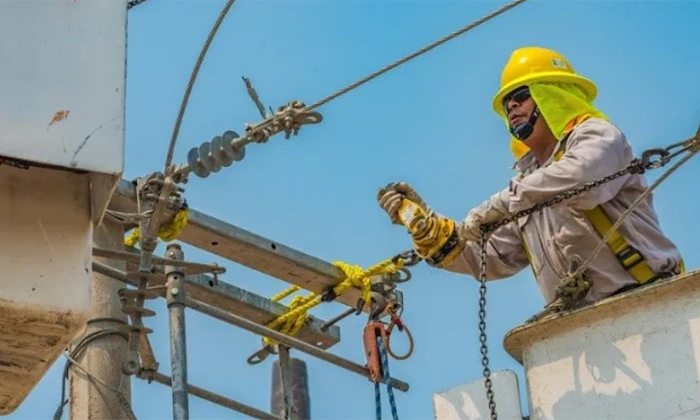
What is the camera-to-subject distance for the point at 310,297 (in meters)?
8.00

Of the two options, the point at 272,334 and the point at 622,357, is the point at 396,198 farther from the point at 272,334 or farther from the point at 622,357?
the point at 622,357

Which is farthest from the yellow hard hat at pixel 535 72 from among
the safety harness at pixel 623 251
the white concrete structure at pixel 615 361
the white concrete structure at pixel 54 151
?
the white concrete structure at pixel 54 151

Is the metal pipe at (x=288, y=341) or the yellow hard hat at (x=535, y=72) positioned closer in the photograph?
the metal pipe at (x=288, y=341)

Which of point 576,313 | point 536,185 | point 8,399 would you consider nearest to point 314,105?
point 536,185

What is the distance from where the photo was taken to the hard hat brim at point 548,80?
295 inches

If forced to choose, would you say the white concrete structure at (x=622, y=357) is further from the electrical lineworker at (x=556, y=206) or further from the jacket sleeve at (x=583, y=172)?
the jacket sleeve at (x=583, y=172)

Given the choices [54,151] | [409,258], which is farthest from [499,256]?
[54,151]

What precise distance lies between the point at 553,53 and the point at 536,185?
48.7 inches

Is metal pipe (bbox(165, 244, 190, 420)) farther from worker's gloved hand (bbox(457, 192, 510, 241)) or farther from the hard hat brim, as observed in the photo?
the hard hat brim

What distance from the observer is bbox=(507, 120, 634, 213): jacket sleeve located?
6664mm

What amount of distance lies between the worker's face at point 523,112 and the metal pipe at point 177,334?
1.82 meters

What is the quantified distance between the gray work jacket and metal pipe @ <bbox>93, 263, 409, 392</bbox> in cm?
94

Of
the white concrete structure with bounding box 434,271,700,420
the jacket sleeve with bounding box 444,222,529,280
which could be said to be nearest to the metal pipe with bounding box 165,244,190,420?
the white concrete structure with bounding box 434,271,700,420

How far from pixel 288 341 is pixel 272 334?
132mm
